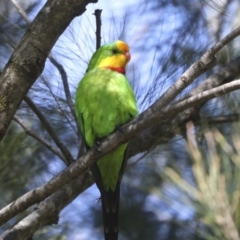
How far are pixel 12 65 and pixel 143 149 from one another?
80 cm

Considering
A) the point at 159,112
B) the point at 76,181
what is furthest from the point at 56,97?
the point at 159,112

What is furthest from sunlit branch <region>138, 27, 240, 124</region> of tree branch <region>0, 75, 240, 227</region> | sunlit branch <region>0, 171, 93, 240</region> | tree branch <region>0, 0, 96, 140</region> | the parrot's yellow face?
the parrot's yellow face

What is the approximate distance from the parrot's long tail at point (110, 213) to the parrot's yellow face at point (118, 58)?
1.72ft

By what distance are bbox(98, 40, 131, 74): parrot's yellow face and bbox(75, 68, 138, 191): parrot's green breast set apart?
187 millimetres

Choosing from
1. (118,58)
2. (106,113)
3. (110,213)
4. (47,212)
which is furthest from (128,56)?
(47,212)

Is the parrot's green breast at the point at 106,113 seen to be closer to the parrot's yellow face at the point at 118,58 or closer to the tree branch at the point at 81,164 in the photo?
the parrot's yellow face at the point at 118,58

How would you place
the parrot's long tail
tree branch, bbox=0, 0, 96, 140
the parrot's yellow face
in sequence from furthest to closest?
the parrot's yellow face → the parrot's long tail → tree branch, bbox=0, 0, 96, 140

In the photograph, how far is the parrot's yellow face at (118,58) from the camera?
8.22 feet

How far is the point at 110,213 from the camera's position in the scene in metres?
2.14

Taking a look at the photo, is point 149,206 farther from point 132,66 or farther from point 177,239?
point 132,66

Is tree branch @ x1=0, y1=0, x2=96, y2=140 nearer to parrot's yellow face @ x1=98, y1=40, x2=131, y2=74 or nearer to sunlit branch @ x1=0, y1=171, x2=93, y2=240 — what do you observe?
sunlit branch @ x1=0, y1=171, x2=93, y2=240

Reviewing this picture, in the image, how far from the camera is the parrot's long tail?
2.09 m

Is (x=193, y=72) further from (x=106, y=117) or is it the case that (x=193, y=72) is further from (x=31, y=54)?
(x=106, y=117)

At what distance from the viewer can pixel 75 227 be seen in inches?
117
